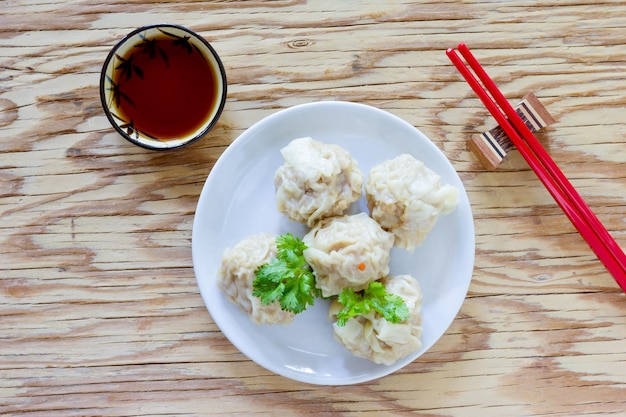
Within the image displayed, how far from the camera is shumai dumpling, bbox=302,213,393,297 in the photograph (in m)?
2.34

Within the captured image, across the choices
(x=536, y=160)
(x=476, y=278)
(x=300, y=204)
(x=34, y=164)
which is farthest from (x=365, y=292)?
(x=34, y=164)

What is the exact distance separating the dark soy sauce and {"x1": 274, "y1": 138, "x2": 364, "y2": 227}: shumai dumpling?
46 cm

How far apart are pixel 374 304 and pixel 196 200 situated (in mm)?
986

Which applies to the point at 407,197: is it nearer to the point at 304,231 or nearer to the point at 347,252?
the point at 347,252

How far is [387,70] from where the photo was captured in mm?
2809

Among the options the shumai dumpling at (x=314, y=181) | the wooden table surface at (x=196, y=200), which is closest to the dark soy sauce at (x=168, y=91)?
the wooden table surface at (x=196, y=200)

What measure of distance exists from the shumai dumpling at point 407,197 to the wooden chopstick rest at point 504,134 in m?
0.37

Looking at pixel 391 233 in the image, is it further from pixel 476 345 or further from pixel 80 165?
pixel 80 165

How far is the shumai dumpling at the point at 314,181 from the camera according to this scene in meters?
2.37

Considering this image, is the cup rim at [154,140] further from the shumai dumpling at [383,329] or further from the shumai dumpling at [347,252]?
the shumai dumpling at [383,329]

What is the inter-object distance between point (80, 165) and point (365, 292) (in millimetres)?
1455

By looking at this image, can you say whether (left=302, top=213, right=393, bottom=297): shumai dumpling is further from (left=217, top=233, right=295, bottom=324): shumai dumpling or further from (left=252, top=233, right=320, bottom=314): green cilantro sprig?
(left=217, top=233, right=295, bottom=324): shumai dumpling

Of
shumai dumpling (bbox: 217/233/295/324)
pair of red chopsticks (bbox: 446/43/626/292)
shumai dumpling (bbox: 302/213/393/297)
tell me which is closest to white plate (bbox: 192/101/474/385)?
shumai dumpling (bbox: 217/233/295/324)

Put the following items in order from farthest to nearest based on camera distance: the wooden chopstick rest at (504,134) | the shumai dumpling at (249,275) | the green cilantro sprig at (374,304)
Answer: the wooden chopstick rest at (504,134) → the shumai dumpling at (249,275) → the green cilantro sprig at (374,304)
